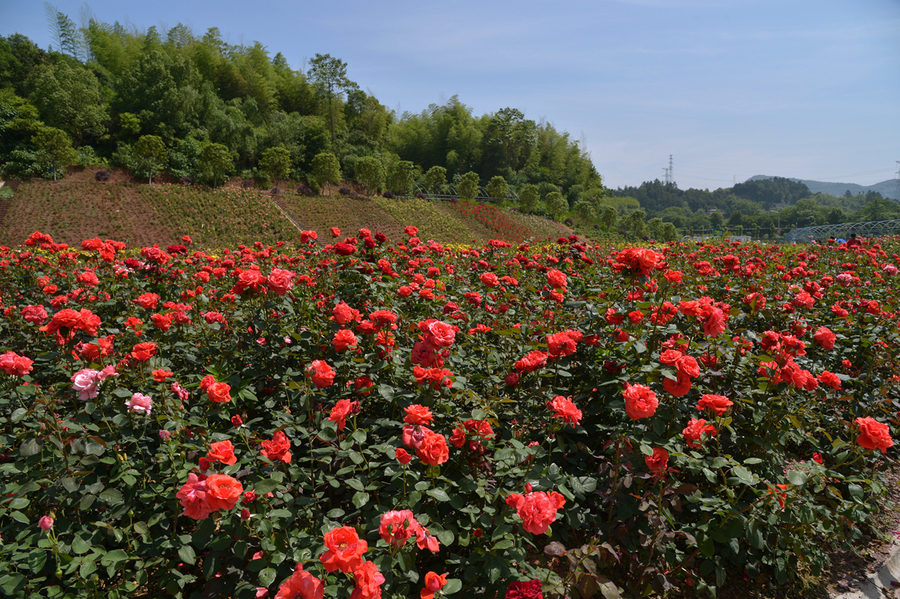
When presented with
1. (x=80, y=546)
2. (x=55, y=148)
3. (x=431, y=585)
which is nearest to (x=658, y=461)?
(x=431, y=585)

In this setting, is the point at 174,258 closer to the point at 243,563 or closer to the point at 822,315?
the point at 243,563

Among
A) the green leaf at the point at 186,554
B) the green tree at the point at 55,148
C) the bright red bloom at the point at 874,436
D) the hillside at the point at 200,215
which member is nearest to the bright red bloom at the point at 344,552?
the green leaf at the point at 186,554

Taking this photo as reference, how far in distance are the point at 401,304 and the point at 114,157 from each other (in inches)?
1163

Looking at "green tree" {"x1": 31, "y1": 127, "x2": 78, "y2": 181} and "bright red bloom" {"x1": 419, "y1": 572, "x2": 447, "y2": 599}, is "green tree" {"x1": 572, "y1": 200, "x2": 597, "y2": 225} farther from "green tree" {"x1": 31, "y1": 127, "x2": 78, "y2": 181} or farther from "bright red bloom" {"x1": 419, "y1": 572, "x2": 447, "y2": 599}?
"bright red bloom" {"x1": 419, "y1": 572, "x2": 447, "y2": 599}

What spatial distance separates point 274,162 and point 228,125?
8820 millimetres

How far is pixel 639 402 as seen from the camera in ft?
4.50

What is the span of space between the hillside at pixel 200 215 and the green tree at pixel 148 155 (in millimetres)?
815

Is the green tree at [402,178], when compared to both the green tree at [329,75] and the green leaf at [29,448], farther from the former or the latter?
the green leaf at [29,448]

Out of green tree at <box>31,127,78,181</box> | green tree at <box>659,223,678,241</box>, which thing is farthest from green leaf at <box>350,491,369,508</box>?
green tree at <box>659,223,678,241</box>

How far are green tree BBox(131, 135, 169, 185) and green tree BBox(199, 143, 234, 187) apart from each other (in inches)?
81.7

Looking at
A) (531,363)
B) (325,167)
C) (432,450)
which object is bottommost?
(432,450)

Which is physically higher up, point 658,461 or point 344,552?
point 344,552

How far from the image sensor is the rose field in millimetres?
1229

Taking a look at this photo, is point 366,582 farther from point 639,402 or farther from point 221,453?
point 639,402
